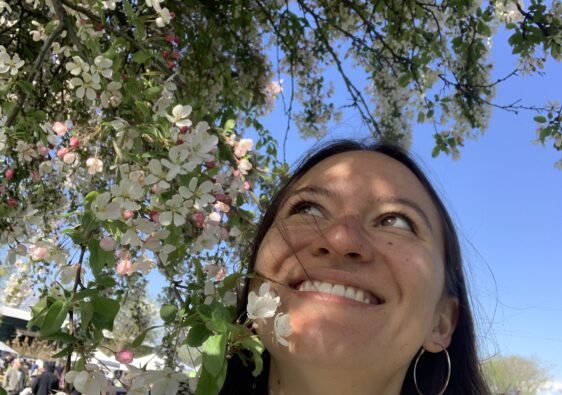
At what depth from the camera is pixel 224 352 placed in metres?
0.81

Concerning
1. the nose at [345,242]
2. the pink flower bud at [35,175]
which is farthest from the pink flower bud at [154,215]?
the pink flower bud at [35,175]

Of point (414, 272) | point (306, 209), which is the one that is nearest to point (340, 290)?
point (414, 272)

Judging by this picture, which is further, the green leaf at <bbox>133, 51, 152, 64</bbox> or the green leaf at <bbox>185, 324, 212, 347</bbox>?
the green leaf at <bbox>133, 51, 152, 64</bbox>

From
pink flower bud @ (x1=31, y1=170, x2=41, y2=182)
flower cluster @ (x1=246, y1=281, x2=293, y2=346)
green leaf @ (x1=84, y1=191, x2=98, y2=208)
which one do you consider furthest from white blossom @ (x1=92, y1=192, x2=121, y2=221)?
pink flower bud @ (x1=31, y1=170, x2=41, y2=182)

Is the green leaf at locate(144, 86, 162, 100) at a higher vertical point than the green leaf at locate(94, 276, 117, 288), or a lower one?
higher

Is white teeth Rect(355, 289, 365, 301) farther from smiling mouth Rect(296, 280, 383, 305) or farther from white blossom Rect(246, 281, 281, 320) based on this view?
white blossom Rect(246, 281, 281, 320)

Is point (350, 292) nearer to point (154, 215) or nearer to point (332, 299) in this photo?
point (332, 299)

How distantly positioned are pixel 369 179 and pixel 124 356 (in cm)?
66

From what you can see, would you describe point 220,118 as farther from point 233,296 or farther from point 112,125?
point 233,296

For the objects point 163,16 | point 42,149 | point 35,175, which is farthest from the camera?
point 35,175

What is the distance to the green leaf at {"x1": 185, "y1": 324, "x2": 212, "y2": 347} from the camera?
0.90 metres

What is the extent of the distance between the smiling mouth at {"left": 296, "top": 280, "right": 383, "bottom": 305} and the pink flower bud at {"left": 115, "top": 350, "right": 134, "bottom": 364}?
0.37 m

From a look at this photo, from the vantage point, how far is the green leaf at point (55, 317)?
2.81 ft

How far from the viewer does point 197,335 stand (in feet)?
2.98
